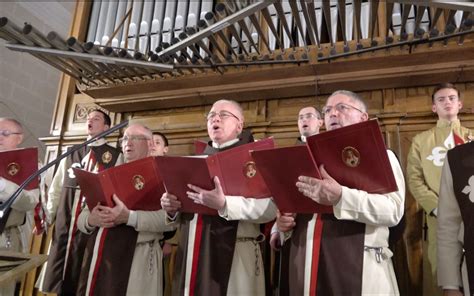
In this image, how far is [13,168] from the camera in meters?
2.86

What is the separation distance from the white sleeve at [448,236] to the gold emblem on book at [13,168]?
2648mm

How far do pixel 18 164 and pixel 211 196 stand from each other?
63.5 inches

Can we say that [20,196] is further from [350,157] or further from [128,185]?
[350,157]

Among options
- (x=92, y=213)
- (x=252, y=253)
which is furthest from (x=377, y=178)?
(x=92, y=213)

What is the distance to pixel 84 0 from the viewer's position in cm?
541

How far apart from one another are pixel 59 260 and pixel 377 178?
2862mm

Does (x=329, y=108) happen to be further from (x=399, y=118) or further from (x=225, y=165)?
(x=399, y=118)

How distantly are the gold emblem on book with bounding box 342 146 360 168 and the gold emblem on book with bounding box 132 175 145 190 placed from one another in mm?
1288

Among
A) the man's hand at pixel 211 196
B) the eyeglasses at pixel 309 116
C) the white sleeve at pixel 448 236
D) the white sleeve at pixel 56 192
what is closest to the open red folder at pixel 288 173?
the man's hand at pixel 211 196

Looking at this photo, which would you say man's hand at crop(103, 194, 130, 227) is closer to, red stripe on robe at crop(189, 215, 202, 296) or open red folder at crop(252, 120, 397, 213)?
red stripe on robe at crop(189, 215, 202, 296)

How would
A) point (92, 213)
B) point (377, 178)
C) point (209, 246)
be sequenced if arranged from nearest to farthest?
point (377, 178) < point (209, 246) < point (92, 213)

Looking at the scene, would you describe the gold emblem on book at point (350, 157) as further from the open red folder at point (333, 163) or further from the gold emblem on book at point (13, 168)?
the gold emblem on book at point (13, 168)

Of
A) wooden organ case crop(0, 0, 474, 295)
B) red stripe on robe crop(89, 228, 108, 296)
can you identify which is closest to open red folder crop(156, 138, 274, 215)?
red stripe on robe crop(89, 228, 108, 296)

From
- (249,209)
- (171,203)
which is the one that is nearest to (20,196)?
(171,203)
